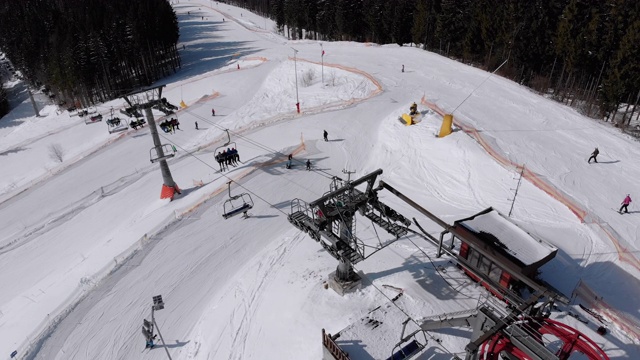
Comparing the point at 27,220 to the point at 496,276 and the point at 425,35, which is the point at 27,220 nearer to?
the point at 496,276

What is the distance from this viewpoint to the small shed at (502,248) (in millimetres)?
14180

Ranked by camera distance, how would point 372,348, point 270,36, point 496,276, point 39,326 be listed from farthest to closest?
1. point 270,36
2. point 39,326
3. point 496,276
4. point 372,348

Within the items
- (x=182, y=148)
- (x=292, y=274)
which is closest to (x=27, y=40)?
(x=182, y=148)

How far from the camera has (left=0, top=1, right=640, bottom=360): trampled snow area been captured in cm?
1538

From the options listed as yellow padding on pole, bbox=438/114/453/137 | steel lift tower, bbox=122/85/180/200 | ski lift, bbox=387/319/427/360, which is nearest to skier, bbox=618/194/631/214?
yellow padding on pole, bbox=438/114/453/137

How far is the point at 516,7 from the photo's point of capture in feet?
151

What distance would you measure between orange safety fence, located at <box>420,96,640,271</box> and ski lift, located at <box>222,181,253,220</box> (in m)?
16.1

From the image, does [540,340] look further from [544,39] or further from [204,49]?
[204,49]

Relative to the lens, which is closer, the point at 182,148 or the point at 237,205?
the point at 237,205

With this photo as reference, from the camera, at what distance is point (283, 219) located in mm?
22234

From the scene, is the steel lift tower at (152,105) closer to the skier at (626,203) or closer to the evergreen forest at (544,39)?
the skier at (626,203)

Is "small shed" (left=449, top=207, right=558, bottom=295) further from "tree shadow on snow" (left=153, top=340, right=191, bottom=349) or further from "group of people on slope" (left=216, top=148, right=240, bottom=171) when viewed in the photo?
"group of people on slope" (left=216, top=148, right=240, bottom=171)

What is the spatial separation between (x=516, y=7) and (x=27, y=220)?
54.8 meters

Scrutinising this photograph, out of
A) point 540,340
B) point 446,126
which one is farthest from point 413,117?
point 540,340
